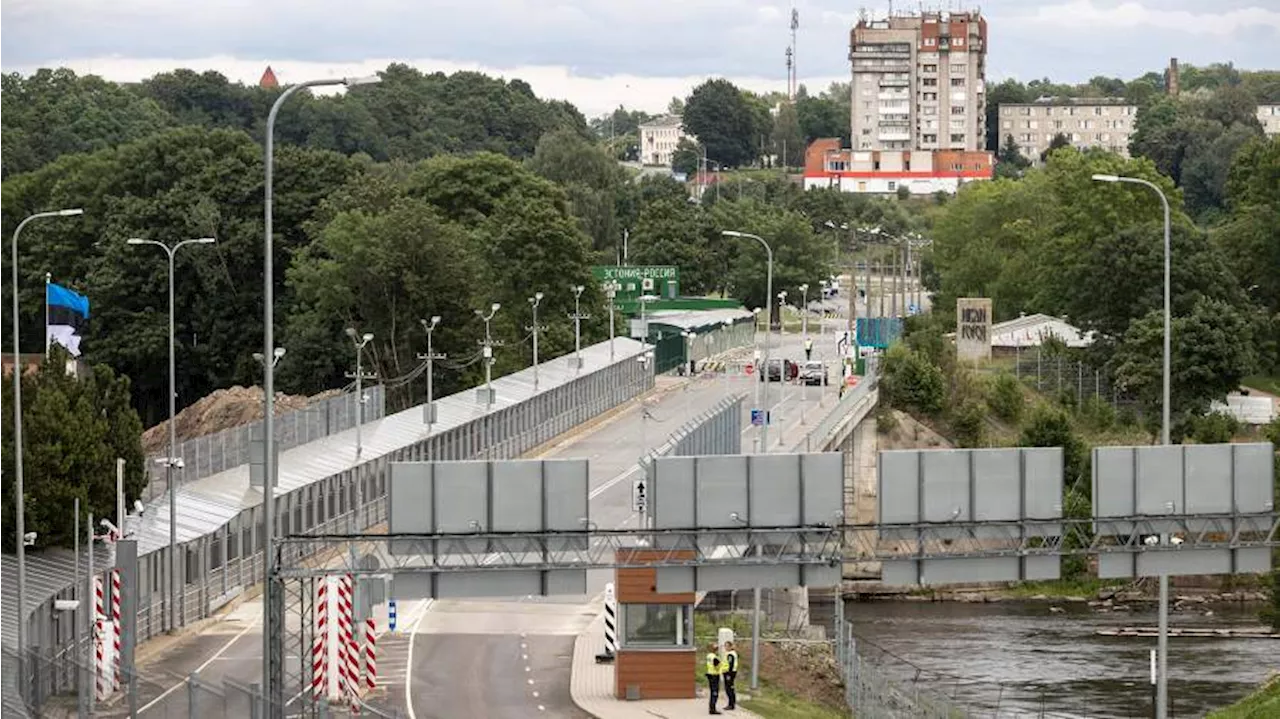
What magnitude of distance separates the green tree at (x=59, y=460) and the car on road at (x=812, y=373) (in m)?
63.4

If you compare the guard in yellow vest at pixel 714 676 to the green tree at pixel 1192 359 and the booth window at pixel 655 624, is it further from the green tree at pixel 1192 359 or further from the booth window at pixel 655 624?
the green tree at pixel 1192 359

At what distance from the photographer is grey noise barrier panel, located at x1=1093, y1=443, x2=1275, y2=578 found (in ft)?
152

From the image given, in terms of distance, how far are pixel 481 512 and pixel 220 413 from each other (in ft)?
185

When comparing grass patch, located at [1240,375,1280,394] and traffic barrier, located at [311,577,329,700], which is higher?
grass patch, located at [1240,375,1280,394]

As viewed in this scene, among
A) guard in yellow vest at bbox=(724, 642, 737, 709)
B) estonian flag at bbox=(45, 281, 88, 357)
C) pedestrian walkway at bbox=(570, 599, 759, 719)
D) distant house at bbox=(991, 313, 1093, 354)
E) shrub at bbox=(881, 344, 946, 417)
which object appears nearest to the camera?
pedestrian walkway at bbox=(570, 599, 759, 719)

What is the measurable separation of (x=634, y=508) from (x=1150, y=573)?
27.9 meters

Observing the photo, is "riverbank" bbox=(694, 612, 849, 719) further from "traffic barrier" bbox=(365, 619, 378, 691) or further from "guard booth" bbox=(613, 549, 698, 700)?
"traffic barrier" bbox=(365, 619, 378, 691)

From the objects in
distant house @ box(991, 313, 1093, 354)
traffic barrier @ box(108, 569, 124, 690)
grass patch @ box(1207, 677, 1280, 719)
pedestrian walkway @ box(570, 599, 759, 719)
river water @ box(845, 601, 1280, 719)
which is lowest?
river water @ box(845, 601, 1280, 719)

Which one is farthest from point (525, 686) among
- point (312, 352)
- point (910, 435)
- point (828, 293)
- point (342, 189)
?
point (828, 293)

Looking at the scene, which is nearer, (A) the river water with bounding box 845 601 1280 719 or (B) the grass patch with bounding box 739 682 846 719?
(B) the grass patch with bounding box 739 682 846 719

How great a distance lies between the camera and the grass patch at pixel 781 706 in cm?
5038

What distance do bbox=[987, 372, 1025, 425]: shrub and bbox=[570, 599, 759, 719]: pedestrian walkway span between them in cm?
6124

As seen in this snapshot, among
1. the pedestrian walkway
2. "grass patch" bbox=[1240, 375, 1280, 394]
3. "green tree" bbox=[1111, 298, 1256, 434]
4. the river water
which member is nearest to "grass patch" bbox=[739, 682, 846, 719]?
the pedestrian walkway

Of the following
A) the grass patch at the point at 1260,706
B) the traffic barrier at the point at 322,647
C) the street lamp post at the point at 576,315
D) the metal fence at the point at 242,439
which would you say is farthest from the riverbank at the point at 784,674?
the street lamp post at the point at 576,315
